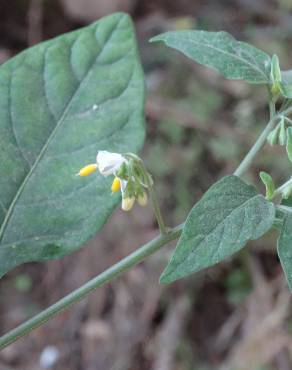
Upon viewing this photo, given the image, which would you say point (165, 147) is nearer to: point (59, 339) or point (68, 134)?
→ point (59, 339)

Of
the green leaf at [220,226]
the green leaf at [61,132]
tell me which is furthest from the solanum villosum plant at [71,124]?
the green leaf at [220,226]

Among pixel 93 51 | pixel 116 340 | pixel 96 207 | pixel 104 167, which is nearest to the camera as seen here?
pixel 104 167

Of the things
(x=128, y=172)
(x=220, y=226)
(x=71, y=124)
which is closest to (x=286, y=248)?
(x=220, y=226)

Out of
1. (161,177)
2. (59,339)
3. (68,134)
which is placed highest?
(68,134)

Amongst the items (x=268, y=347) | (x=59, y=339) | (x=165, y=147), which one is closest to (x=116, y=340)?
(x=59, y=339)

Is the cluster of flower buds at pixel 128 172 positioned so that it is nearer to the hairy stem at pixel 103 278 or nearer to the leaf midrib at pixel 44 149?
the hairy stem at pixel 103 278

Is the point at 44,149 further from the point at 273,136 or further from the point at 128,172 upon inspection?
the point at 273,136
